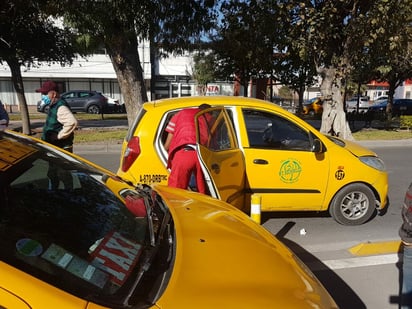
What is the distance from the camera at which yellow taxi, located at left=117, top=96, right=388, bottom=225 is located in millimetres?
4293

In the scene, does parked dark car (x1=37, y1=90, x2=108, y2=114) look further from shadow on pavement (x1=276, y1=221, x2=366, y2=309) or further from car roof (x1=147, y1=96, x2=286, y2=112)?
shadow on pavement (x1=276, y1=221, x2=366, y2=309)

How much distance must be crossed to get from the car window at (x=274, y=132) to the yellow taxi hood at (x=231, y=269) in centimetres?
226

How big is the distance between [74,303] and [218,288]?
0.58 metres

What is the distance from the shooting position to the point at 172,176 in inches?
149

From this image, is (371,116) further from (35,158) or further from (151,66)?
(151,66)

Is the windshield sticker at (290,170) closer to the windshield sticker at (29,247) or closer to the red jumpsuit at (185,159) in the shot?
the red jumpsuit at (185,159)

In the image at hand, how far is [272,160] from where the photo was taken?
461cm

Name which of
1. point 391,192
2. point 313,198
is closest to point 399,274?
point 313,198

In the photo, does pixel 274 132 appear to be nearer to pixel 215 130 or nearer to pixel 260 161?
pixel 260 161

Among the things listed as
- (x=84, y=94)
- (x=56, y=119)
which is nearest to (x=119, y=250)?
(x=56, y=119)

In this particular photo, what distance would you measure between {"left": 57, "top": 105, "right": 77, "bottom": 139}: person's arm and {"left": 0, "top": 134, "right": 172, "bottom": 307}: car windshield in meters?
2.88

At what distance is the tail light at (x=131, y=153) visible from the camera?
169 inches

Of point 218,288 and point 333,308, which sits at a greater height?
point 218,288

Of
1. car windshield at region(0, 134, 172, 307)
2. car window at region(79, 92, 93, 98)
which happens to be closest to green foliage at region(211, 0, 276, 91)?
car windshield at region(0, 134, 172, 307)
